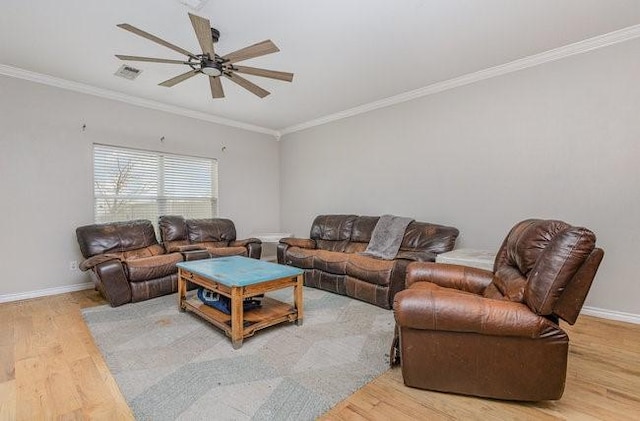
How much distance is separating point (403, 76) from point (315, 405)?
3.46m

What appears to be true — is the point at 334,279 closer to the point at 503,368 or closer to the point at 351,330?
the point at 351,330

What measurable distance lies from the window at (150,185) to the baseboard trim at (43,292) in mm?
860

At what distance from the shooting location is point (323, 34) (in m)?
2.68

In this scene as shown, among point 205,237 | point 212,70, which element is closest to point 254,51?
point 212,70

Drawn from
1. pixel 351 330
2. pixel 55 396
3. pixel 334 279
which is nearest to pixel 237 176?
pixel 334 279

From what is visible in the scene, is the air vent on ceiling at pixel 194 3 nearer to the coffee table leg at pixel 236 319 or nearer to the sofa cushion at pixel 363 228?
the coffee table leg at pixel 236 319

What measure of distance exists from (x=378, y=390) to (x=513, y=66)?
3.48 m

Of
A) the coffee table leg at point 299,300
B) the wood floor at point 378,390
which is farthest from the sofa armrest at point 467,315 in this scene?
the coffee table leg at point 299,300

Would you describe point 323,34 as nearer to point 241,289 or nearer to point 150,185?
point 241,289

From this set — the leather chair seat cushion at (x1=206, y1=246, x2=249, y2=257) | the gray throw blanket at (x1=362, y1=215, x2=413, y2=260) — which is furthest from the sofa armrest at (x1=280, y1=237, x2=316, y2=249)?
the gray throw blanket at (x1=362, y1=215, x2=413, y2=260)

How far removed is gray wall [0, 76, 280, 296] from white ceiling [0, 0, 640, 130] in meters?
0.38

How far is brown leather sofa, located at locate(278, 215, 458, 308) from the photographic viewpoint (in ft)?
10.6

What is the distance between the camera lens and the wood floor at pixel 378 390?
63.3 inches

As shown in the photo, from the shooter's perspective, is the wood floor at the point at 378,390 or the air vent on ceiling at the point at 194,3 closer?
the wood floor at the point at 378,390
